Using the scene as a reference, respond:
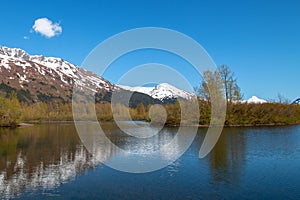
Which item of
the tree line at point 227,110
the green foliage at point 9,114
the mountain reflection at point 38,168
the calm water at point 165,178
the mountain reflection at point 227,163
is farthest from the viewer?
the green foliage at point 9,114

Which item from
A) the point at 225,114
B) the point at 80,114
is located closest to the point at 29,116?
the point at 80,114

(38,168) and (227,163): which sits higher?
(227,163)

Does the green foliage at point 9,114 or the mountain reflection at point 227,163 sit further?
the green foliage at point 9,114

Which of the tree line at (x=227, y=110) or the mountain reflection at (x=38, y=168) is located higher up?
the tree line at (x=227, y=110)

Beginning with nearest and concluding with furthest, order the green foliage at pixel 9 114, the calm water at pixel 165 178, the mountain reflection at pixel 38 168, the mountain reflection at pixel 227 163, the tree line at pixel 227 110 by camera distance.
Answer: the calm water at pixel 165 178
the mountain reflection at pixel 38 168
the mountain reflection at pixel 227 163
the tree line at pixel 227 110
the green foliage at pixel 9 114

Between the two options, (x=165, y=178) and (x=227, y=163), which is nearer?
(x=165, y=178)

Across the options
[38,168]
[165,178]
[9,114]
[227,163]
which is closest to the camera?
[165,178]

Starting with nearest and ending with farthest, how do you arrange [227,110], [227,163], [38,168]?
[38,168] → [227,163] → [227,110]

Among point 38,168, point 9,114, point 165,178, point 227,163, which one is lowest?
point 165,178

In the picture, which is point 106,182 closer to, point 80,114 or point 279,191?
point 279,191

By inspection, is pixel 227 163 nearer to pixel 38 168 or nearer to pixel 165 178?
pixel 165 178

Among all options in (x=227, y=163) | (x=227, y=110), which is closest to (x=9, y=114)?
(x=227, y=110)

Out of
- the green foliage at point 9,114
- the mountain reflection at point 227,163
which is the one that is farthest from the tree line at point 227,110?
the mountain reflection at point 227,163

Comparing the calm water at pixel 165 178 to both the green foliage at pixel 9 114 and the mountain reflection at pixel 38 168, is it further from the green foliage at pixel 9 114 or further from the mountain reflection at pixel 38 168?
the green foliage at pixel 9 114
